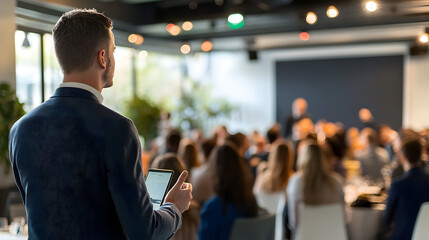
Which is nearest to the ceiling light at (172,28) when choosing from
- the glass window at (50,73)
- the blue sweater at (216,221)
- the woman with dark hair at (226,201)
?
the glass window at (50,73)

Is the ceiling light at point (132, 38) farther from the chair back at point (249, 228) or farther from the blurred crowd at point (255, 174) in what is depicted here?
the chair back at point (249, 228)

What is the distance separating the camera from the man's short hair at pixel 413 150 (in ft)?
13.9

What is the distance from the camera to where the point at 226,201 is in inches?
142

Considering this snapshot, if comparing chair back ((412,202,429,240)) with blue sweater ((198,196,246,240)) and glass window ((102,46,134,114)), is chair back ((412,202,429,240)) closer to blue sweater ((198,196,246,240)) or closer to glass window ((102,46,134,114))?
blue sweater ((198,196,246,240))

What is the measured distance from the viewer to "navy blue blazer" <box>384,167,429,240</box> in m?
4.25

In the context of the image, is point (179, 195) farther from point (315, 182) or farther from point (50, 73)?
point (50, 73)

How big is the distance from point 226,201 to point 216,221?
16cm

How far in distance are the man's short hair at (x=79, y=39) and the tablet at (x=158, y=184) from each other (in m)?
0.54

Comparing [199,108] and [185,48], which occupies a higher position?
[185,48]

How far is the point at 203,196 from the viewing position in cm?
485

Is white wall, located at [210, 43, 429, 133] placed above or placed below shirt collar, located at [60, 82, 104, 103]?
above

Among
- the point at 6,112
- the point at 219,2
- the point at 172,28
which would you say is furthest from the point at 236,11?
the point at 6,112

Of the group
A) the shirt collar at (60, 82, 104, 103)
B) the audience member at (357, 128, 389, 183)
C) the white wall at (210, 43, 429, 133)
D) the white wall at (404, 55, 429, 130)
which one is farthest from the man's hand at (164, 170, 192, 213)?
the white wall at (210, 43, 429, 133)

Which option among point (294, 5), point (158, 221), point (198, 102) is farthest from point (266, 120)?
point (158, 221)
